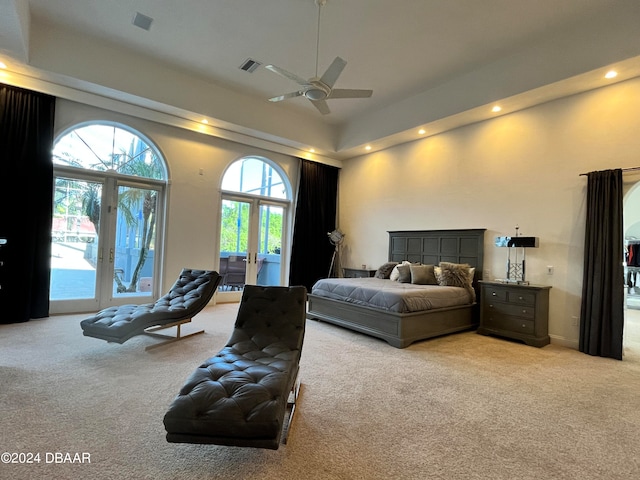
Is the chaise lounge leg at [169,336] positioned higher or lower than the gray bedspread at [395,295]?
lower

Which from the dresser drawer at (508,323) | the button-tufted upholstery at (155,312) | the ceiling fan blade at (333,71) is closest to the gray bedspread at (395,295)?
the dresser drawer at (508,323)

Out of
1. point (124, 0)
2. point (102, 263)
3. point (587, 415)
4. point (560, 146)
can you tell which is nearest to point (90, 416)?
point (587, 415)

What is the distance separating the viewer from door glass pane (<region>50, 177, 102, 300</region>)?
207 inches

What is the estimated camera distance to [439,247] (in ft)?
20.2

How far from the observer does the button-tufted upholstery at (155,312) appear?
136 inches

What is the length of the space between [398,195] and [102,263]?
559 cm

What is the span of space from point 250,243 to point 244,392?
5594mm

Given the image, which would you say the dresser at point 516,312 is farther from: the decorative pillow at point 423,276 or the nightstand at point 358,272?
the nightstand at point 358,272

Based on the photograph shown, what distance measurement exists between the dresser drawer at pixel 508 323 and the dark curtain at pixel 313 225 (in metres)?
3.96

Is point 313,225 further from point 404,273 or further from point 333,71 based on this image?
point 333,71

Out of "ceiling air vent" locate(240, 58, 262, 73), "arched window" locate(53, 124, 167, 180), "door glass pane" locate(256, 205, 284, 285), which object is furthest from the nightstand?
"ceiling air vent" locate(240, 58, 262, 73)

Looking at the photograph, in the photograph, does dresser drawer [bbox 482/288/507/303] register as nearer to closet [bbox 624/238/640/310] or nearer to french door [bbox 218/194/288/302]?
french door [bbox 218/194/288/302]

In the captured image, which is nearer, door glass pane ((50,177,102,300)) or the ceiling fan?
the ceiling fan

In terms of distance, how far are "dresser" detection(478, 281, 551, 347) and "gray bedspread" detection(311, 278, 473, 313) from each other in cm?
35
